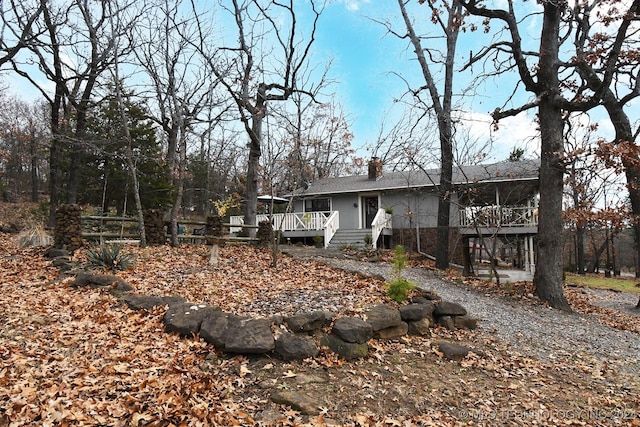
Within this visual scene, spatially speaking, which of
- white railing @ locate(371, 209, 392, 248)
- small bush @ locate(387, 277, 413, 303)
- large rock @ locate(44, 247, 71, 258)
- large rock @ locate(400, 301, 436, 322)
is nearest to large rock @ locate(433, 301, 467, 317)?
large rock @ locate(400, 301, 436, 322)

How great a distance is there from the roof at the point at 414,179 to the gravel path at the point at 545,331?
26.9 feet

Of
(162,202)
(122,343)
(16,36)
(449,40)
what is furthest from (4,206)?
(449,40)

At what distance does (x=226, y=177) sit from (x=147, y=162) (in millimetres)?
10246

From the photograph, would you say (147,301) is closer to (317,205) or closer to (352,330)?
(352,330)

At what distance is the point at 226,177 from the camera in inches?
1093

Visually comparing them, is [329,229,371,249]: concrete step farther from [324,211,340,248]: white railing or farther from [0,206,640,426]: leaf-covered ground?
[0,206,640,426]: leaf-covered ground

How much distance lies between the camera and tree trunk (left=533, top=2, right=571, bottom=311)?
8668mm

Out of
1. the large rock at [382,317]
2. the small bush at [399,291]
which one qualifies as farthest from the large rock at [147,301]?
the small bush at [399,291]

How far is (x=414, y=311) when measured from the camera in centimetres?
595

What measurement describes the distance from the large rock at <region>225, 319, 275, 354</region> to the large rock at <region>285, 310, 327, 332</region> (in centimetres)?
35

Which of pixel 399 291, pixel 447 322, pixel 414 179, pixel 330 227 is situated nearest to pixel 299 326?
pixel 399 291

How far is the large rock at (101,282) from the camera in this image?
6316mm

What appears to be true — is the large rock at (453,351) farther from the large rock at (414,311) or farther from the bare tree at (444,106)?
the bare tree at (444,106)

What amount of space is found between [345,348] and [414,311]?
1.67 metres
